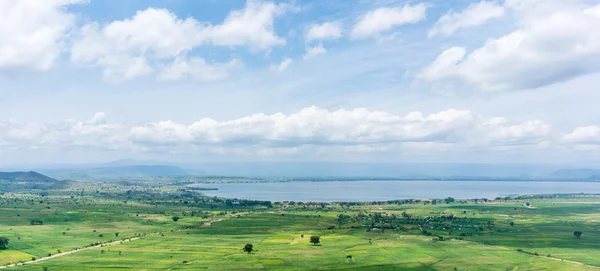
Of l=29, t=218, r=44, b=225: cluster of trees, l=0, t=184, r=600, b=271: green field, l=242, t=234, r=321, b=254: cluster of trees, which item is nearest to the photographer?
l=0, t=184, r=600, b=271: green field

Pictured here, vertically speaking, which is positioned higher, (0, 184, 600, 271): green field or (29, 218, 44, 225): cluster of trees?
(29, 218, 44, 225): cluster of trees

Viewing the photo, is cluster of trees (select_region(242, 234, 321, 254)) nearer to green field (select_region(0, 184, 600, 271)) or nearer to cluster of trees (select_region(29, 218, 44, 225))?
green field (select_region(0, 184, 600, 271))

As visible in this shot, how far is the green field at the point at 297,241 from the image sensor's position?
9138 centimetres

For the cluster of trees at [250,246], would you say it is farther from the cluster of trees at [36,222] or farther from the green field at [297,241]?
the cluster of trees at [36,222]

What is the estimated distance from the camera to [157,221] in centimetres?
16225

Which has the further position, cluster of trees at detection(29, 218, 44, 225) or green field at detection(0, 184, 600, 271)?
cluster of trees at detection(29, 218, 44, 225)

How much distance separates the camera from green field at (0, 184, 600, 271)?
9138 cm

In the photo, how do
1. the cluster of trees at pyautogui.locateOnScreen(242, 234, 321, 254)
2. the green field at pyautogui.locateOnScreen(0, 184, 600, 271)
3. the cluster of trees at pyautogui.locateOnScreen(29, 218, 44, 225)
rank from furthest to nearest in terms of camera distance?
the cluster of trees at pyautogui.locateOnScreen(29, 218, 44, 225), the cluster of trees at pyautogui.locateOnScreen(242, 234, 321, 254), the green field at pyautogui.locateOnScreen(0, 184, 600, 271)

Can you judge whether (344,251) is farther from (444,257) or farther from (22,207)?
(22,207)

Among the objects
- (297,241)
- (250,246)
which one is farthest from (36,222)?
(297,241)

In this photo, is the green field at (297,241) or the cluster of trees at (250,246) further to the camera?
the cluster of trees at (250,246)

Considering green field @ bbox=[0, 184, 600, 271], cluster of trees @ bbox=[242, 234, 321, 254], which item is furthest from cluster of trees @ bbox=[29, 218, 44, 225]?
cluster of trees @ bbox=[242, 234, 321, 254]

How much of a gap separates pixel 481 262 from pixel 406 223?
6978 cm

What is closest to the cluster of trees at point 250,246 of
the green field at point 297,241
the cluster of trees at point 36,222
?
the green field at point 297,241
